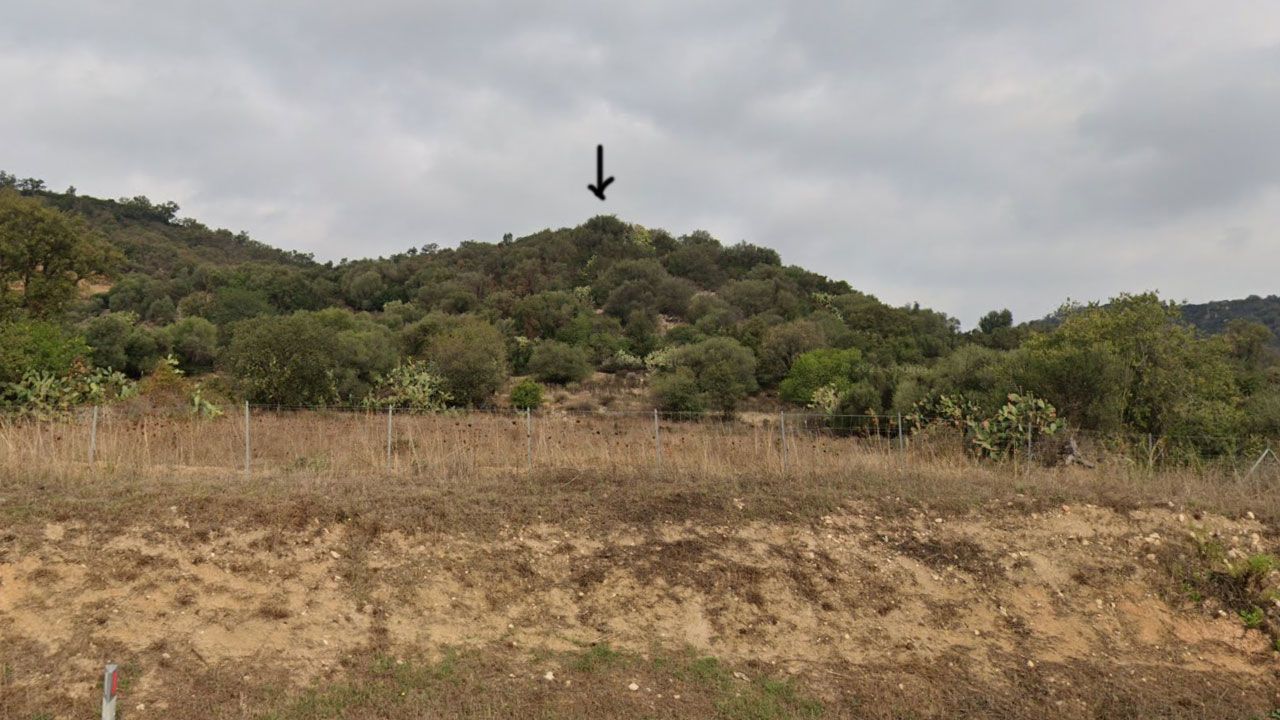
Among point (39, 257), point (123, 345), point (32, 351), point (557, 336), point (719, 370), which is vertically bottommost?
point (719, 370)

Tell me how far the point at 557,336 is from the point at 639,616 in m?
41.8

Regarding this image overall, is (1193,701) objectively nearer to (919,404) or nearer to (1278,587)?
(1278,587)

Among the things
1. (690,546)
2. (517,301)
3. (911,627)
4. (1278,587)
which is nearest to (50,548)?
Answer: (690,546)

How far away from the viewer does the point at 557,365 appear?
1563 inches

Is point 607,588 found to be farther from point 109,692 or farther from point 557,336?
point 557,336

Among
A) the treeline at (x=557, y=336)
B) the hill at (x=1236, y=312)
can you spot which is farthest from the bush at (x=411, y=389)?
the hill at (x=1236, y=312)

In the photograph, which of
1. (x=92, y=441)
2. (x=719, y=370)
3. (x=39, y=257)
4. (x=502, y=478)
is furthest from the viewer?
(x=719, y=370)

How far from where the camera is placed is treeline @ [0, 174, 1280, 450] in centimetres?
Result: 1811

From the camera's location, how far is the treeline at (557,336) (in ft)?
59.4

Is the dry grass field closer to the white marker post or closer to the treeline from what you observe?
the white marker post

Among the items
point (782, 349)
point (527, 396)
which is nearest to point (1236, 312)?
point (782, 349)

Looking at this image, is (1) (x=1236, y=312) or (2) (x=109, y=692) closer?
(2) (x=109, y=692)

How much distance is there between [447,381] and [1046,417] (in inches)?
874

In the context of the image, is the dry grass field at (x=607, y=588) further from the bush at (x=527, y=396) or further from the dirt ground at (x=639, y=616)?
the bush at (x=527, y=396)
